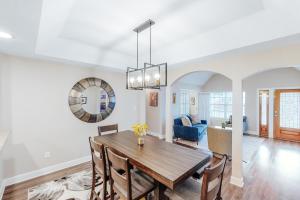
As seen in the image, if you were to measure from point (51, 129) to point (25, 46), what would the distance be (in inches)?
67.2

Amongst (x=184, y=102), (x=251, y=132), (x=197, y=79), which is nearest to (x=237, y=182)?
(x=184, y=102)

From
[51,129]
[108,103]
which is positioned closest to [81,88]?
[108,103]

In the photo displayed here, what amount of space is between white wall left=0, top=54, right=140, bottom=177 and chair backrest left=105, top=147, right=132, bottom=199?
7.24 ft

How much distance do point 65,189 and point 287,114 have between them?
7653 mm

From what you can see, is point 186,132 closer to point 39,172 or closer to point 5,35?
point 39,172

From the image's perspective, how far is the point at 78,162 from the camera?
3631 millimetres

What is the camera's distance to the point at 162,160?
1815 millimetres

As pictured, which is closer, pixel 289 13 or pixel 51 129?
pixel 289 13

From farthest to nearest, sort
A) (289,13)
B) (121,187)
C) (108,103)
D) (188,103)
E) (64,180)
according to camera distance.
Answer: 1. (188,103)
2. (108,103)
3. (64,180)
4. (289,13)
5. (121,187)

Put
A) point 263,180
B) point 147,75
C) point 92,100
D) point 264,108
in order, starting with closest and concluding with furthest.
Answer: point 147,75 < point 263,180 < point 92,100 < point 264,108

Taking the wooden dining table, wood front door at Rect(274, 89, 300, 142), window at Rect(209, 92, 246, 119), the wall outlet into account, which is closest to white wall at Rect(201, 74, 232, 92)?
window at Rect(209, 92, 246, 119)

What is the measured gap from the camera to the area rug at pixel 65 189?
2434 mm

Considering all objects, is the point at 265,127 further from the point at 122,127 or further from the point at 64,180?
the point at 64,180

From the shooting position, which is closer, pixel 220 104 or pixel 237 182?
pixel 237 182
